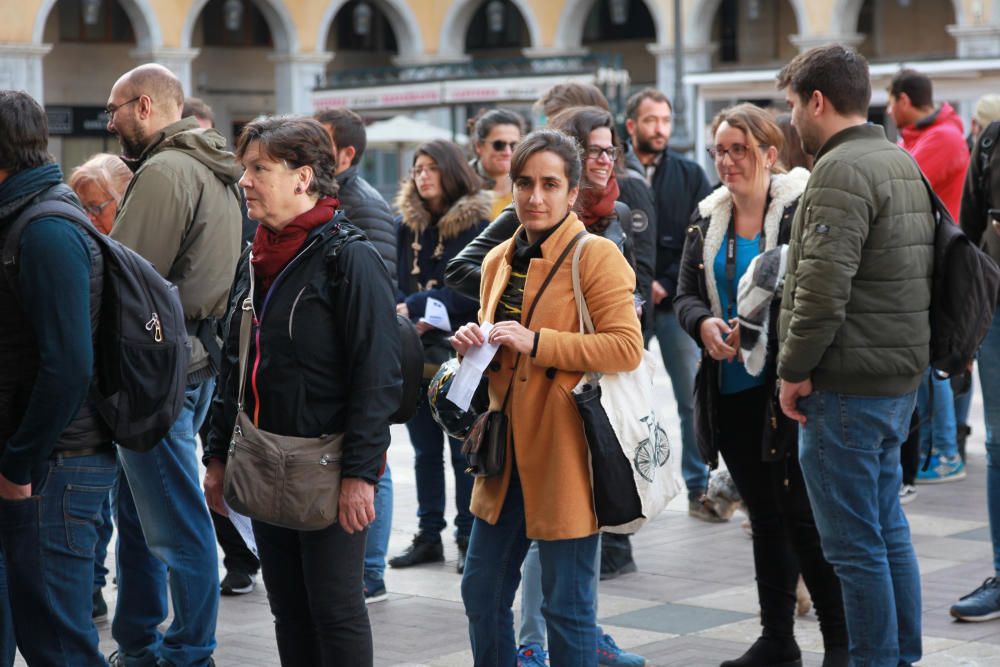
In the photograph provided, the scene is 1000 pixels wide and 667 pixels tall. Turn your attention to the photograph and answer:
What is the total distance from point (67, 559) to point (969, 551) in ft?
15.1

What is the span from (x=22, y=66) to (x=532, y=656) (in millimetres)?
32418

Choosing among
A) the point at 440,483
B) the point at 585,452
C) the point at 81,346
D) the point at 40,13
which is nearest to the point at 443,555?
the point at 440,483

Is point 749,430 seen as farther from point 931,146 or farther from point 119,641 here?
point 931,146

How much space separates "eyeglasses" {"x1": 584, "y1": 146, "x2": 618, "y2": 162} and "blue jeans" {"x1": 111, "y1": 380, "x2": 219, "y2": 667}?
1.77m

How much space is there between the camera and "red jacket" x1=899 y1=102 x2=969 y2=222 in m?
8.74

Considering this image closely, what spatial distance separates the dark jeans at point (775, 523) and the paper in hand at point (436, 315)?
Result: 183 centimetres

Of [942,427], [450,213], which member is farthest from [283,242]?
[942,427]

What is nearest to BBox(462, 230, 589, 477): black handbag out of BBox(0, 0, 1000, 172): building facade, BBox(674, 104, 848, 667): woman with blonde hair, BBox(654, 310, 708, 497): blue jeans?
BBox(674, 104, 848, 667): woman with blonde hair

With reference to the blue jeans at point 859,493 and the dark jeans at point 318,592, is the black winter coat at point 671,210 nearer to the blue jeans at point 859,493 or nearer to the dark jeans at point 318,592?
the blue jeans at point 859,493

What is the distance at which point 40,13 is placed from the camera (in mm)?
35594

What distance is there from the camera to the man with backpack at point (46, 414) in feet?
13.3

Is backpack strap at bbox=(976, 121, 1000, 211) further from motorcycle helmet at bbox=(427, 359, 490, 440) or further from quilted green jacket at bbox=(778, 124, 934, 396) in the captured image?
motorcycle helmet at bbox=(427, 359, 490, 440)

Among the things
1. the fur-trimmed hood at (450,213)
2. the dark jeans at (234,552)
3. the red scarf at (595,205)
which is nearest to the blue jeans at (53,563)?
the red scarf at (595,205)

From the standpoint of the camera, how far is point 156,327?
14.4ft
